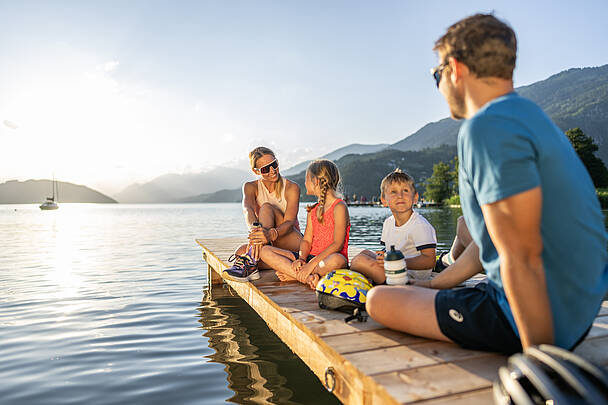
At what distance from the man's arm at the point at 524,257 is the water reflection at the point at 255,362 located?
98.4 inches

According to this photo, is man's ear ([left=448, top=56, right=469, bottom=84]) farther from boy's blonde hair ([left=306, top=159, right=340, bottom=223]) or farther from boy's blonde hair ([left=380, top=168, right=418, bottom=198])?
boy's blonde hair ([left=306, top=159, right=340, bottom=223])

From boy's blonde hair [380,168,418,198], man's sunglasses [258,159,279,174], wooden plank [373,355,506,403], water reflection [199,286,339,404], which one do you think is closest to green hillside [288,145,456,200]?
water reflection [199,286,339,404]

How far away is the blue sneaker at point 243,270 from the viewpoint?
5.48 m

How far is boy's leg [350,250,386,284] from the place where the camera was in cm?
446

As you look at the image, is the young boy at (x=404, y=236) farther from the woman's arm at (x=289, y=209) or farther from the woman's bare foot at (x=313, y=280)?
the woman's arm at (x=289, y=209)

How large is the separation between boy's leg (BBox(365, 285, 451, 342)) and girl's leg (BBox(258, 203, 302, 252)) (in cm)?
301

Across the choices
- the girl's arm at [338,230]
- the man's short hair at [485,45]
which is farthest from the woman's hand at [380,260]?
the man's short hair at [485,45]

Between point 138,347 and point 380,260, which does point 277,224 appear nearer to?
point 380,260

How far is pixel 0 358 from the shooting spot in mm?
5102

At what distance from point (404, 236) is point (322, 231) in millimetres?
996

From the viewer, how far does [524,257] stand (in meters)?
1.81

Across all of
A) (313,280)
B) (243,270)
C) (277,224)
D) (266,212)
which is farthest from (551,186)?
(277,224)

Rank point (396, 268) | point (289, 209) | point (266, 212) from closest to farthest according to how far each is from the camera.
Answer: point (396, 268), point (266, 212), point (289, 209)

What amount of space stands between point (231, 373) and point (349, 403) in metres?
2.41
